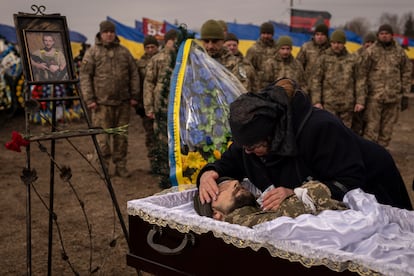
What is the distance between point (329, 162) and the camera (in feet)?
8.11

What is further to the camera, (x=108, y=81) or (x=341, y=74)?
(x=341, y=74)

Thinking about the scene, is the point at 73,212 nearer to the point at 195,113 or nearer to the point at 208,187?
the point at 195,113

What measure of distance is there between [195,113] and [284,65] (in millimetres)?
4531

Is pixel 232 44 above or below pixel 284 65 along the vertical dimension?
above

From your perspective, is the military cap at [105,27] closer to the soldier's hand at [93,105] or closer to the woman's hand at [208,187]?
the soldier's hand at [93,105]

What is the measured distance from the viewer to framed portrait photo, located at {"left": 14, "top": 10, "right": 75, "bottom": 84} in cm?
332

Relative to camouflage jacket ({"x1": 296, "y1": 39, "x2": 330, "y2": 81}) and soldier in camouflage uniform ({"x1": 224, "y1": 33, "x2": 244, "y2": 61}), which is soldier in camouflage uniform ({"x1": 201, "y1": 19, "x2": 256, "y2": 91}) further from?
camouflage jacket ({"x1": 296, "y1": 39, "x2": 330, "y2": 81})

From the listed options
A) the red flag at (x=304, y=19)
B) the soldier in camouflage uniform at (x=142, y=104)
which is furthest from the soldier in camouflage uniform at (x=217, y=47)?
the red flag at (x=304, y=19)

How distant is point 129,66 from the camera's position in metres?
7.15

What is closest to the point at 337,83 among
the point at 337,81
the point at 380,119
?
the point at 337,81

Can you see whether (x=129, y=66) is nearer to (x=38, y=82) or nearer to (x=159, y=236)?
(x=38, y=82)

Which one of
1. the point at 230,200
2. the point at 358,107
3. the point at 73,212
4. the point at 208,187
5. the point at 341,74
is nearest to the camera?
the point at 230,200

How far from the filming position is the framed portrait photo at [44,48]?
332cm

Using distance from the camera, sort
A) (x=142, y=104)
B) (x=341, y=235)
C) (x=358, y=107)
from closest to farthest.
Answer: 1. (x=341, y=235)
2. (x=142, y=104)
3. (x=358, y=107)
